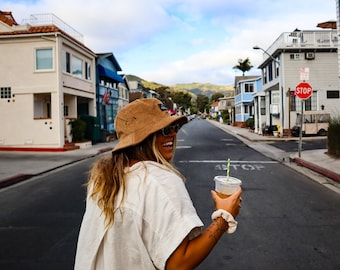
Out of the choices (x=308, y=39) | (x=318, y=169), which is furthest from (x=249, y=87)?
(x=318, y=169)

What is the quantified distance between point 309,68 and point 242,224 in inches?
1009

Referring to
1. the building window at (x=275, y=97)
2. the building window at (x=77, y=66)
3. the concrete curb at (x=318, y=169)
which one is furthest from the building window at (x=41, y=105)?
the building window at (x=275, y=97)

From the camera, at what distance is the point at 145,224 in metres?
1.52

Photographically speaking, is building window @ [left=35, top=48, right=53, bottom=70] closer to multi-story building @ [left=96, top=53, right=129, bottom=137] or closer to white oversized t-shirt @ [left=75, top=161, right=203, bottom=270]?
multi-story building @ [left=96, top=53, right=129, bottom=137]

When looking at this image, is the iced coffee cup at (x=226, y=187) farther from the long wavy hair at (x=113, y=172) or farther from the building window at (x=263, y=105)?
the building window at (x=263, y=105)

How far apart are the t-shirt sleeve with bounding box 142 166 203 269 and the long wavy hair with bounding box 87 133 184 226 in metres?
0.16

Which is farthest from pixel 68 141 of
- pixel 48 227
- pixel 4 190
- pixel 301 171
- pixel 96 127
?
pixel 48 227

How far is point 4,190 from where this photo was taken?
9398mm

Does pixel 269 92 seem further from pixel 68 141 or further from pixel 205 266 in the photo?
pixel 205 266

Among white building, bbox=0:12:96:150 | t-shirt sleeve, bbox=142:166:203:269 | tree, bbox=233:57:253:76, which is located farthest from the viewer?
tree, bbox=233:57:253:76

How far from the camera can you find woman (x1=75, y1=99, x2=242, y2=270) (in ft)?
4.91

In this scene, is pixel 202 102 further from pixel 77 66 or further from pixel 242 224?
pixel 242 224

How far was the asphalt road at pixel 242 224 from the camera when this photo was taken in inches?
166

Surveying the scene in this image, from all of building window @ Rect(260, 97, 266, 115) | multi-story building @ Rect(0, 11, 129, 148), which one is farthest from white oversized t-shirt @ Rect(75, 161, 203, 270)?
building window @ Rect(260, 97, 266, 115)
